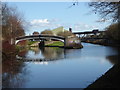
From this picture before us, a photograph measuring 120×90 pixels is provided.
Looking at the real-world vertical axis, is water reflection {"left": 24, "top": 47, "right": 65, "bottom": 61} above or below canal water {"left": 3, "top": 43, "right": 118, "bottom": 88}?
below

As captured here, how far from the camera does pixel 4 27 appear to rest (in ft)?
68.4

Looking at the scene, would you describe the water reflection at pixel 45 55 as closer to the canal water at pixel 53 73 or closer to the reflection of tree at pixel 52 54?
the reflection of tree at pixel 52 54

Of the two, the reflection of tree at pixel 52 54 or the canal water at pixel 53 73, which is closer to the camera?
the canal water at pixel 53 73

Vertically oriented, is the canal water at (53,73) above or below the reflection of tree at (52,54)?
above

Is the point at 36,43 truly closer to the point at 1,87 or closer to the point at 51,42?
the point at 51,42

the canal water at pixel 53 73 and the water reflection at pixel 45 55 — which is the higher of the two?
the canal water at pixel 53 73

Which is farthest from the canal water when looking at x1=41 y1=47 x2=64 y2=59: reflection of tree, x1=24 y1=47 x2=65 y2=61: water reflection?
x1=41 y1=47 x2=64 y2=59: reflection of tree

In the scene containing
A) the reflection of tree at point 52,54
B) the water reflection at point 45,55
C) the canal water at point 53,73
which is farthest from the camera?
the reflection of tree at point 52,54

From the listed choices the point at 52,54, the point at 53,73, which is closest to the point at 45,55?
the point at 52,54

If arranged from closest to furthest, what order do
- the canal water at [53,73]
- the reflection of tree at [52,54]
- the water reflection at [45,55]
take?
the canal water at [53,73] < the water reflection at [45,55] < the reflection of tree at [52,54]

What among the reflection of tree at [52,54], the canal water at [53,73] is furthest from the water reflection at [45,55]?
the canal water at [53,73]

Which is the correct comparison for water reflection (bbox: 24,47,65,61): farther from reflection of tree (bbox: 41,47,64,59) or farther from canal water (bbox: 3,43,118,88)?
canal water (bbox: 3,43,118,88)

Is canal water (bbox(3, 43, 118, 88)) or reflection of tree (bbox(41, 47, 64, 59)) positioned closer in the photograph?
canal water (bbox(3, 43, 118, 88))

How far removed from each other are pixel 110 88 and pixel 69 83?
414cm
